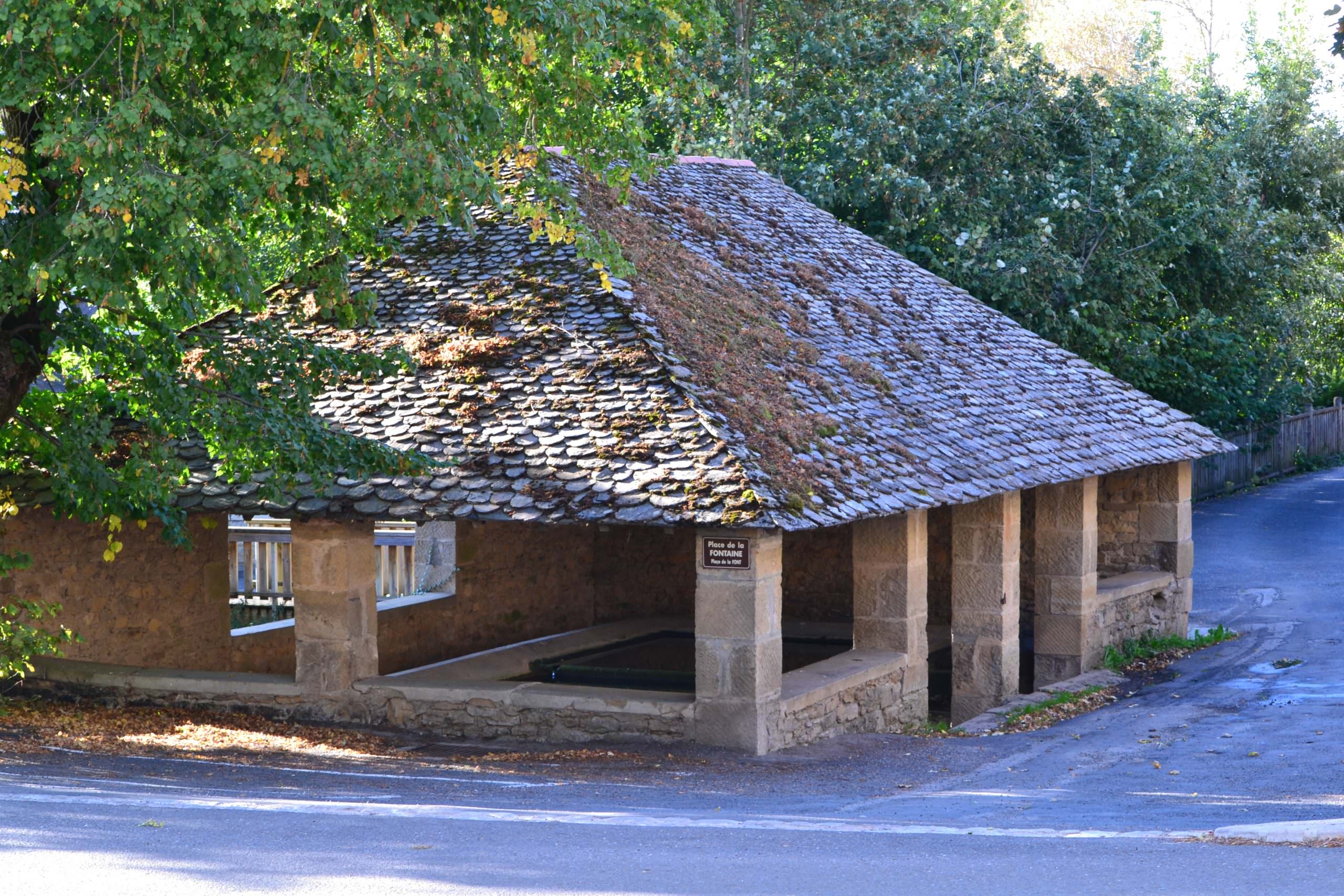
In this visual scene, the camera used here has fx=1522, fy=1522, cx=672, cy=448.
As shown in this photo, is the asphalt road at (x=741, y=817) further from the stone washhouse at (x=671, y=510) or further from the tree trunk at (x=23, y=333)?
the tree trunk at (x=23, y=333)

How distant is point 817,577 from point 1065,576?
2.82 m

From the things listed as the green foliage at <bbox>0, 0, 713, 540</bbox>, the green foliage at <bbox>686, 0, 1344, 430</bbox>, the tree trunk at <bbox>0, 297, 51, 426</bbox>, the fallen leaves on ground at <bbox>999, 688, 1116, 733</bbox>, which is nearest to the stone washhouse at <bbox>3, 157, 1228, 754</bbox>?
the fallen leaves on ground at <bbox>999, 688, 1116, 733</bbox>

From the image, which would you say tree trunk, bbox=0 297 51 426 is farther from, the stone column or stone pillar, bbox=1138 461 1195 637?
stone pillar, bbox=1138 461 1195 637

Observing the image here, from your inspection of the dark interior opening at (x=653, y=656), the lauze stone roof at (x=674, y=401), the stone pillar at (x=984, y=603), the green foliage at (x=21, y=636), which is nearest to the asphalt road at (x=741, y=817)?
the green foliage at (x=21, y=636)

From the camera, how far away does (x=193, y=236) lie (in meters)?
8.20

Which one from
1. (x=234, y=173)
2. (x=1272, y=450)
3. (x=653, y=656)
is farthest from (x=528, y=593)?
(x=1272, y=450)

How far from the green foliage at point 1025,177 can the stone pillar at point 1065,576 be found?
6.08m

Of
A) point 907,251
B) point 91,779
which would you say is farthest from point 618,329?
point 907,251

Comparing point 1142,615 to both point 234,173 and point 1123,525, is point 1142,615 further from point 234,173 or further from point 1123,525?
point 234,173

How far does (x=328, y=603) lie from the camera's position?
11609 mm

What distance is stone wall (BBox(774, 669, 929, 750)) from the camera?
1114 centimetres

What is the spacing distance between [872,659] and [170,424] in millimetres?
5848

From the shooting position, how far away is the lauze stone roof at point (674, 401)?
10547mm

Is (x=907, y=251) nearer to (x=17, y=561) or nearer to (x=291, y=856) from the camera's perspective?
(x=17, y=561)
